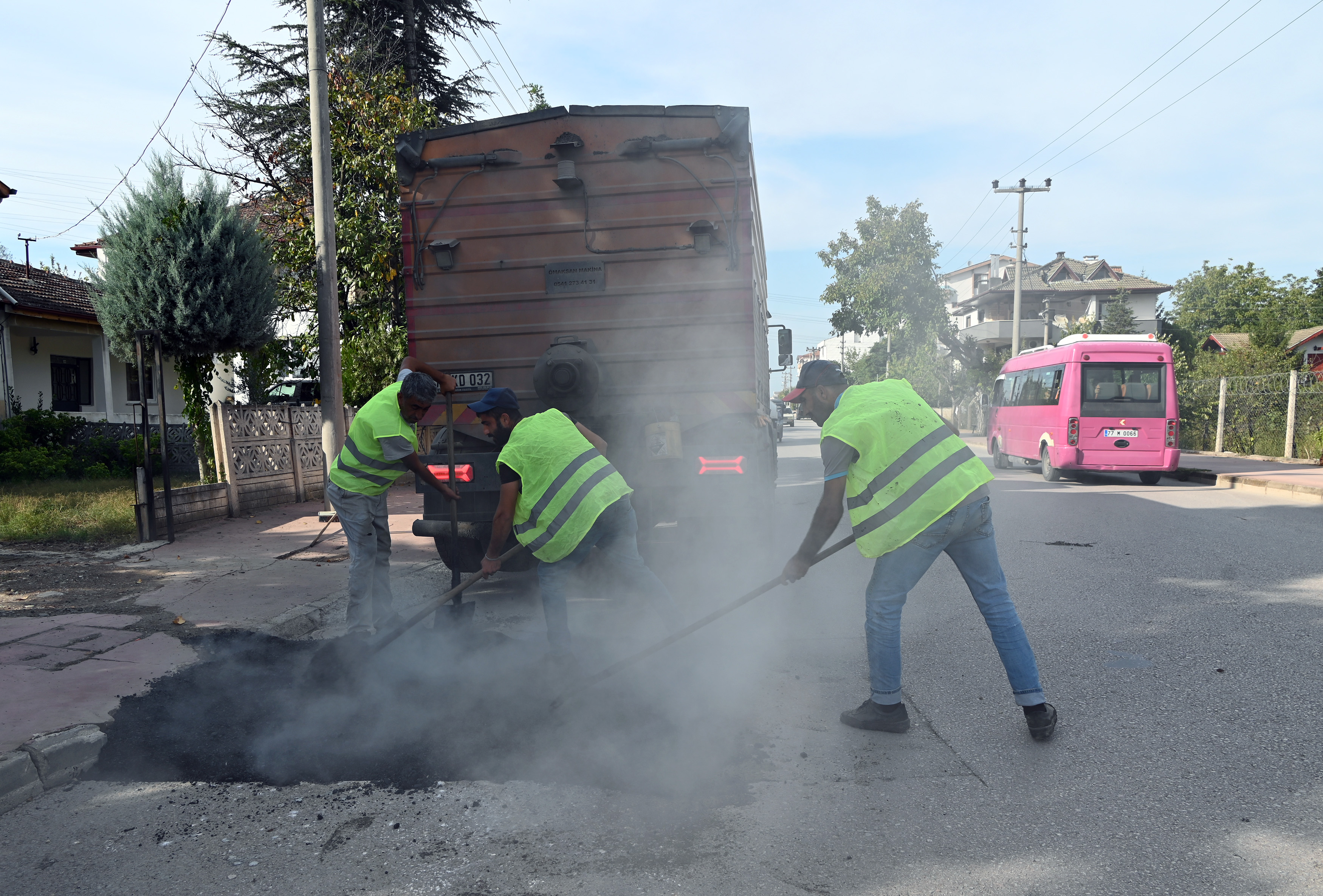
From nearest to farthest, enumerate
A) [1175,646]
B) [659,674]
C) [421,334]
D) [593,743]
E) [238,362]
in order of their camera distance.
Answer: [593,743] < [659,674] < [1175,646] < [421,334] < [238,362]

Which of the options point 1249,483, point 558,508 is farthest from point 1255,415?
point 558,508

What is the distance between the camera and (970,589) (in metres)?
3.49

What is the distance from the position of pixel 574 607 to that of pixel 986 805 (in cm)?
345

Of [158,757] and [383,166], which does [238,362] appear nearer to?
[383,166]

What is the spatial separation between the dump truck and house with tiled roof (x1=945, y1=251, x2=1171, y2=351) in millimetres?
39822

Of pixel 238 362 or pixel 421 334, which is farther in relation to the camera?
pixel 238 362

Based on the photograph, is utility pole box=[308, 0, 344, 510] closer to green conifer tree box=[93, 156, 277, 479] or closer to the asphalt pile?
green conifer tree box=[93, 156, 277, 479]

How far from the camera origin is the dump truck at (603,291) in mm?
5754

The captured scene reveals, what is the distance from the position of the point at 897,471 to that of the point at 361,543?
3112 mm

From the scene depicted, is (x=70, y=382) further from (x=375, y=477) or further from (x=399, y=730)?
(x=399, y=730)

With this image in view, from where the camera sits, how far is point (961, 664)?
172 inches

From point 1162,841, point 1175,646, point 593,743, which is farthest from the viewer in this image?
point 1175,646

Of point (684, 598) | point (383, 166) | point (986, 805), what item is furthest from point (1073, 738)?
point (383, 166)

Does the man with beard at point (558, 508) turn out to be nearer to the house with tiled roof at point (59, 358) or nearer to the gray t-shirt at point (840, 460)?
the gray t-shirt at point (840, 460)
